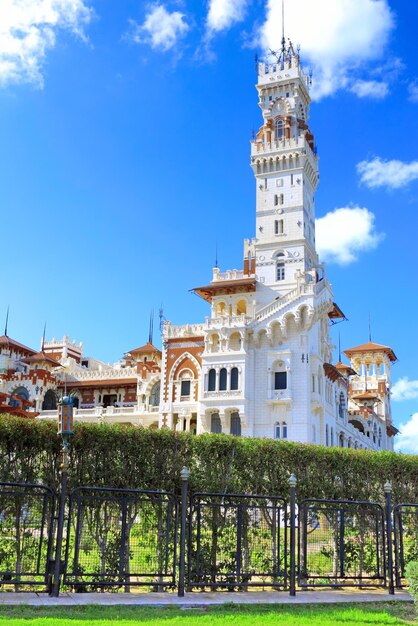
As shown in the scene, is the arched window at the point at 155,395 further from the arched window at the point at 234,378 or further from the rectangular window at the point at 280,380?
the rectangular window at the point at 280,380

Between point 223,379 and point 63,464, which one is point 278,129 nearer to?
point 223,379

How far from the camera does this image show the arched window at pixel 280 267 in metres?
61.2

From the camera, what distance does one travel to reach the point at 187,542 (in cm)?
1627

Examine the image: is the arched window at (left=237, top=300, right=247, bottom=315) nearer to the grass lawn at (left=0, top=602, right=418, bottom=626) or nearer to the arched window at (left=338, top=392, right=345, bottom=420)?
the arched window at (left=338, top=392, right=345, bottom=420)

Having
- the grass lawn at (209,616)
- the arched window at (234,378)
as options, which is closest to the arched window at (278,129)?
the arched window at (234,378)

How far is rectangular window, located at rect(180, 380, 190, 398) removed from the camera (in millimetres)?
60438

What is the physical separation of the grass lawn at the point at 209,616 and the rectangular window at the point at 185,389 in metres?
46.5

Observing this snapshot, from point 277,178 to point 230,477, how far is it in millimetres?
48659

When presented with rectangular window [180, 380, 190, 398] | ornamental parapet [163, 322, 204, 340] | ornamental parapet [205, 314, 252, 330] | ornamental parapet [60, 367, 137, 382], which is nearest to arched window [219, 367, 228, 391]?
ornamental parapet [205, 314, 252, 330]

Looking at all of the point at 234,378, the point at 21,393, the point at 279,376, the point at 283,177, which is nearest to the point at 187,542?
the point at 279,376

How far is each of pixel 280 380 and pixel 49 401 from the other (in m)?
28.6

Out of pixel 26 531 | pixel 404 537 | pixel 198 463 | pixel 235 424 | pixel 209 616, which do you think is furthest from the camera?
pixel 235 424

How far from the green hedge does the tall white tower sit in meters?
39.8

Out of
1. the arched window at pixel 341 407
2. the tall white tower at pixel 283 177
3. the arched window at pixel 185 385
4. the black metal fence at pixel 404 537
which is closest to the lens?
the black metal fence at pixel 404 537
